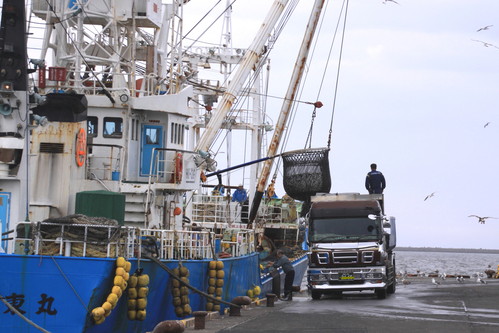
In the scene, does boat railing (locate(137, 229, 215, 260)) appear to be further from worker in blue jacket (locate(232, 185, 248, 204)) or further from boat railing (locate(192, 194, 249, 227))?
worker in blue jacket (locate(232, 185, 248, 204))

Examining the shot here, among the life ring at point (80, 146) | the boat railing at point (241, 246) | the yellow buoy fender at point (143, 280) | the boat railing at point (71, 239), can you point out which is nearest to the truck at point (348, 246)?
the boat railing at point (241, 246)

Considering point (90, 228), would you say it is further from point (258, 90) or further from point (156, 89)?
point (258, 90)

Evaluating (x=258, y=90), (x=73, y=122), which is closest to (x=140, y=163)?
(x=73, y=122)

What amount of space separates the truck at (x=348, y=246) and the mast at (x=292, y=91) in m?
11.6

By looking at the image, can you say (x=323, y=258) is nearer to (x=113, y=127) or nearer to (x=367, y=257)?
(x=367, y=257)

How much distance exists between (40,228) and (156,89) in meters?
10.8

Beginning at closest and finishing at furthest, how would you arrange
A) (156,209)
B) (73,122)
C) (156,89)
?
(73,122), (156,209), (156,89)

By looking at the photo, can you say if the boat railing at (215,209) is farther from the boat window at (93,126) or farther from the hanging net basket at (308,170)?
the boat window at (93,126)

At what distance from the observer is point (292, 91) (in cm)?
4334

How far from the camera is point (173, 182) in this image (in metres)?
28.4

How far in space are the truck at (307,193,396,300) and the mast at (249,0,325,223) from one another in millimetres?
11608

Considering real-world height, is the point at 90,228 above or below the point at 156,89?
below

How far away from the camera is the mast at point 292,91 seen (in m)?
42.8

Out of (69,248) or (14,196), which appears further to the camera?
(14,196)
